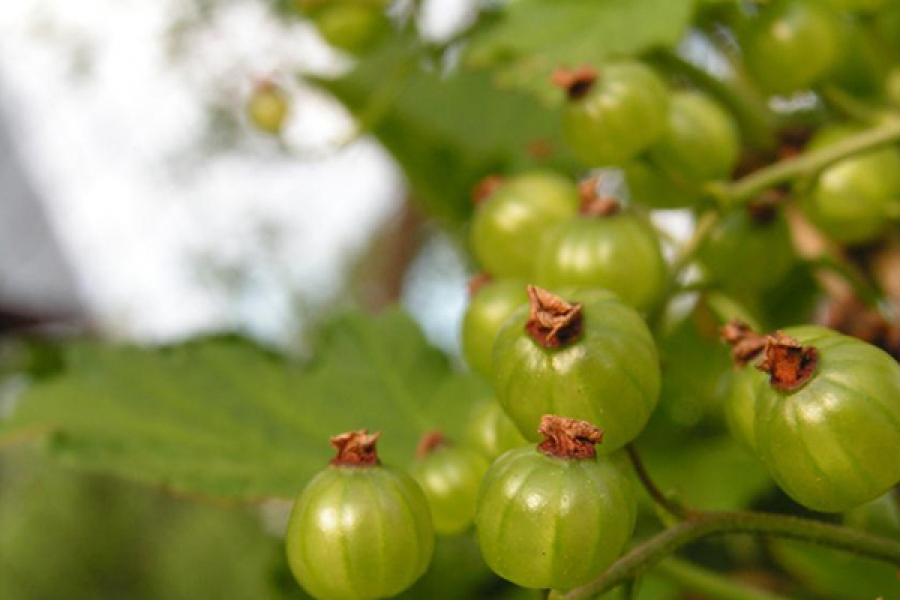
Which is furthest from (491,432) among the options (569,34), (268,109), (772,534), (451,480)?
(268,109)

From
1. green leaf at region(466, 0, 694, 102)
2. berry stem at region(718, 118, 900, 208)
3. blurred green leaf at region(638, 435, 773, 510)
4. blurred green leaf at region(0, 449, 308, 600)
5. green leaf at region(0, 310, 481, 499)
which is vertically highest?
green leaf at region(466, 0, 694, 102)

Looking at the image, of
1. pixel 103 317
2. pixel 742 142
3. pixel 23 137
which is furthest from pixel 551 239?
pixel 23 137

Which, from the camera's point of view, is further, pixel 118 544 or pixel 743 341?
pixel 118 544

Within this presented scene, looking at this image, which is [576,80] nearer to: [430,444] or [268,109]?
[430,444]

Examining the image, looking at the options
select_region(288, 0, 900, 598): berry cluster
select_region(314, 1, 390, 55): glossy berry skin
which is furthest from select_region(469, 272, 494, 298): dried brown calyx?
select_region(314, 1, 390, 55): glossy berry skin

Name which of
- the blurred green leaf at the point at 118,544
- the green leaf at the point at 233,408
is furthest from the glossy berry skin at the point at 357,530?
the blurred green leaf at the point at 118,544

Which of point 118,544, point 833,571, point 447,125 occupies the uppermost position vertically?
point 447,125

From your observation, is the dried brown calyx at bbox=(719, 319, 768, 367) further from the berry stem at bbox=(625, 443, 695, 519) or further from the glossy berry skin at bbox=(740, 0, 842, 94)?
the glossy berry skin at bbox=(740, 0, 842, 94)
